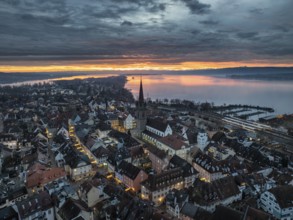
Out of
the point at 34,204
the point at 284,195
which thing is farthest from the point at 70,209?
the point at 284,195

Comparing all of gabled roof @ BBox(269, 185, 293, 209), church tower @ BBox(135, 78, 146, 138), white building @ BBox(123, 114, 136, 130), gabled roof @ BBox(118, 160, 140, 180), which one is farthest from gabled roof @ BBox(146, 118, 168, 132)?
gabled roof @ BBox(269, 185, 293, 209)

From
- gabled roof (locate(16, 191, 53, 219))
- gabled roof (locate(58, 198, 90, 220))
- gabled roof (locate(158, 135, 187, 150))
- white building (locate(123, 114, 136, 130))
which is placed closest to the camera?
gabled roof (locate(58, 198, 90, 220))

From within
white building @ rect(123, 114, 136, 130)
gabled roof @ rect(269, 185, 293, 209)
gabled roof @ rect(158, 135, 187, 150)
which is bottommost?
white building @ rect(123, 114, 136, 130)

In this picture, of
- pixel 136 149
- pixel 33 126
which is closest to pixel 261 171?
pixel 136 149

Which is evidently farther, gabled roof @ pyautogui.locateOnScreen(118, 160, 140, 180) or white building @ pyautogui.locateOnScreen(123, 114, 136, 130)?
white building @ pyautogui.locateOnScreen(123, 114, 136, 130)

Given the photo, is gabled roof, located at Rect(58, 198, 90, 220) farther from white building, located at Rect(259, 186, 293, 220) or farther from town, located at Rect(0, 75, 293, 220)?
white building, located at Rect(259, 186, 293, 220)

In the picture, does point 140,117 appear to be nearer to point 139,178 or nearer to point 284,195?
point 139,178

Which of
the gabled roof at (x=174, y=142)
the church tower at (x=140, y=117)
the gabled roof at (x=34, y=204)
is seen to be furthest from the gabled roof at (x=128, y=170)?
the church tower at (x=140, y=117)

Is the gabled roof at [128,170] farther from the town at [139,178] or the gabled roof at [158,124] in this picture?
the gabled roof at [158,124]

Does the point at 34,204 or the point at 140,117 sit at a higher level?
the point at 140,117
